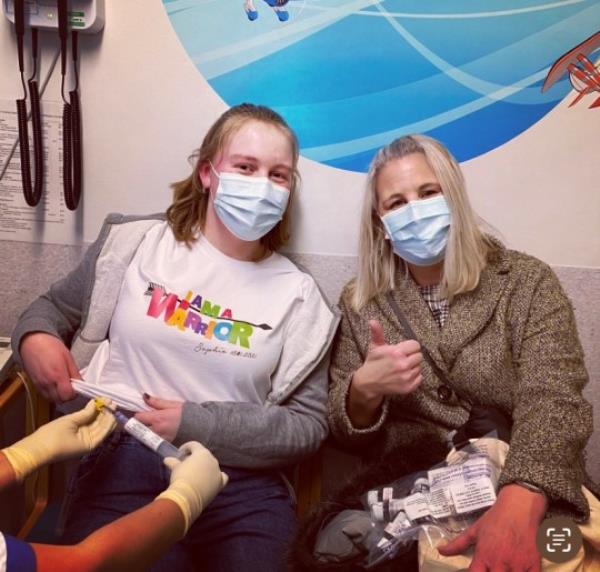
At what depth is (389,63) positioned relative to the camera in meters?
1.46

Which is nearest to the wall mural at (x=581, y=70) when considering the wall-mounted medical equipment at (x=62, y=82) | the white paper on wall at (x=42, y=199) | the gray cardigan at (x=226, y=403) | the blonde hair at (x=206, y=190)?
the blonde hair at (x=206, y=190)

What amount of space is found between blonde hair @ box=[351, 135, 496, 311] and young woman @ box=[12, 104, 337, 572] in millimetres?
153

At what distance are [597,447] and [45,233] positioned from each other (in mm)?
1766

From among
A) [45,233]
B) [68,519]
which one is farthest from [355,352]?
[45,233]

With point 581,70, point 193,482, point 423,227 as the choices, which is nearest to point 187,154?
point 423,227

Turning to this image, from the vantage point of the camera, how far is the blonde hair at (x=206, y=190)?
131cm

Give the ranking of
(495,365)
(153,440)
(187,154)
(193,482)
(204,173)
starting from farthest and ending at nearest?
1. (187,154)
2. (204,173)
3. (495,365)
4. (153,440)
5. (193,482)

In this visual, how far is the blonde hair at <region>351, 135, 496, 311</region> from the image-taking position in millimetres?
1247

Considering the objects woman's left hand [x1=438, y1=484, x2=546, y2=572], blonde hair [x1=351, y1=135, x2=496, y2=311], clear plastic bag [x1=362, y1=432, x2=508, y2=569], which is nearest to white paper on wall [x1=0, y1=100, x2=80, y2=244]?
blonde hair [x1=351, y1=135, x2=496, y2=311]

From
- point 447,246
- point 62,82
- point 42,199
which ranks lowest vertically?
point 42,199

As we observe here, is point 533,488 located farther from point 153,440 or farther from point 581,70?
point 581,70

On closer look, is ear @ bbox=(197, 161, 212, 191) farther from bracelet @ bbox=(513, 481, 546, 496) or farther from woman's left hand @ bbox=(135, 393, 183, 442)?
bracelet @ bbox=(513, 481, 546, 496)

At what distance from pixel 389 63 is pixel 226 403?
987 mm

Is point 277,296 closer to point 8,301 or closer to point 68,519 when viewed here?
point 68,519
